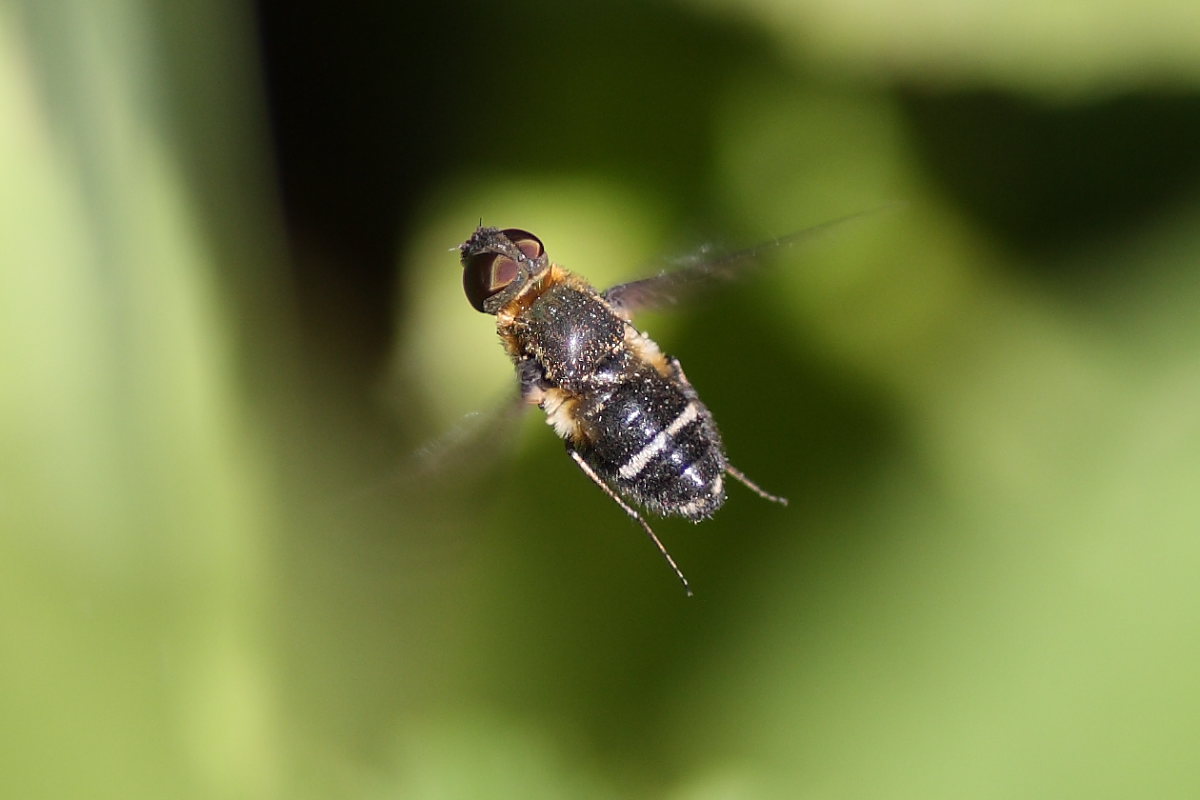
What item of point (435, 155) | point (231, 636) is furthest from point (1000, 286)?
point (231, 636)

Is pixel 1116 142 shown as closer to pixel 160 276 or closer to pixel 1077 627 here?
pixel 1077 627

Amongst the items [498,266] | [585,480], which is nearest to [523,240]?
[498,266]

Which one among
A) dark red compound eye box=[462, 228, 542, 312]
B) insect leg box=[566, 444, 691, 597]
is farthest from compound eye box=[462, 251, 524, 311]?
insect leg box=[566, 444, 691, 597]

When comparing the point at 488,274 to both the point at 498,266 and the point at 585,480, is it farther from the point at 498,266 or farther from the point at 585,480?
the point at 585,480

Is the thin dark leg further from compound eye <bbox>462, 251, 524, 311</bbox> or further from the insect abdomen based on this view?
compound eye <bbox>462, 251, 524, 311</bbox>

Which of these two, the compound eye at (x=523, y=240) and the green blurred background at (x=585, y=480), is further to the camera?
the compound eye at (x=523, y=240)

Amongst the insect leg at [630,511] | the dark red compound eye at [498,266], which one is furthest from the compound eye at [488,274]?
the insect leg at [630,511]

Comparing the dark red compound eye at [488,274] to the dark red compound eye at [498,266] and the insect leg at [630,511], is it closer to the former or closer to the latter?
the dark red compound eye at [498,266]
